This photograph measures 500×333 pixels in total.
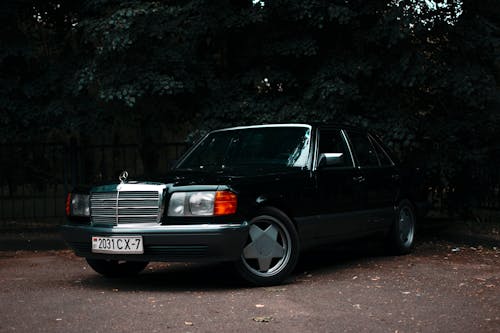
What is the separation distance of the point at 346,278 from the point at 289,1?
15.2 ft

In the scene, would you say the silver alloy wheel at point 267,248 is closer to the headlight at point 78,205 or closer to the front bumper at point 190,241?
the front bumper at point 190,241

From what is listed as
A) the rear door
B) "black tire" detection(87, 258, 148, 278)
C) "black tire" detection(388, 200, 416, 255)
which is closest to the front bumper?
"black tire" detection(87, 258, 148, 278)

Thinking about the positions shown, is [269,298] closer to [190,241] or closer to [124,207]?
[190,241]

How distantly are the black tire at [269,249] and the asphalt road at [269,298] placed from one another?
0.47 feet

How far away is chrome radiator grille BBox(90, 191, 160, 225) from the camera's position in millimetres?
7648

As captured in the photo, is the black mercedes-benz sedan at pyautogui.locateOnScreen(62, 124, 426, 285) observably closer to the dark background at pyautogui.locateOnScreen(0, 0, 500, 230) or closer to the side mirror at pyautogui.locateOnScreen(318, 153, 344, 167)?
the side mirror at pyautogui.locateOnScreen(318, 153, 344, 167)

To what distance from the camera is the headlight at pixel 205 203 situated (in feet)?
24.5

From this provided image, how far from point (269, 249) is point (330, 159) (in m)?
1.29

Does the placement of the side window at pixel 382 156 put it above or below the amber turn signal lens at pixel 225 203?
above

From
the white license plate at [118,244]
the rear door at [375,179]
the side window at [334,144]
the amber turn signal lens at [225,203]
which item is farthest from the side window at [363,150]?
the white license plate at [118,244]

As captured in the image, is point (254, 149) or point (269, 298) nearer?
point (269, 298)

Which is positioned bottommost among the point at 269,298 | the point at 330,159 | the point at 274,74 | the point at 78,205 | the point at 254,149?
the point at 269,298

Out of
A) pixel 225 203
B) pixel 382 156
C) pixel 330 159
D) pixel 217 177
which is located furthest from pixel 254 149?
pixel 382 156

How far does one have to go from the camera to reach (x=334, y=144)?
943 centimetres
